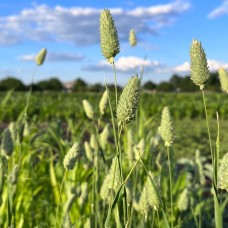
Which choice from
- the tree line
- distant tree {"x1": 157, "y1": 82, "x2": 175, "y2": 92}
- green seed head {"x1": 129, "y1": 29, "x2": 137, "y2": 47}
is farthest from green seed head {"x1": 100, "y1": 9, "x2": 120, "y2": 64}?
distant tree {"x1": 157, "y1": 82, "x2": 175, "y2": 92}

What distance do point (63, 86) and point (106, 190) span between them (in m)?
31.0

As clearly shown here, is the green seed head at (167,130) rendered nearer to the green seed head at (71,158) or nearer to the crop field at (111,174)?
the crop field at (111,174)

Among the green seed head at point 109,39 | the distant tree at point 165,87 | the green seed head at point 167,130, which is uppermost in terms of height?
the distant tree at point 165,87

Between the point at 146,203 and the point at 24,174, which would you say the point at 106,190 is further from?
the point at 24,174

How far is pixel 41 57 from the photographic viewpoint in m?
1.87

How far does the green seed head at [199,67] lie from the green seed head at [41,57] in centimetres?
101

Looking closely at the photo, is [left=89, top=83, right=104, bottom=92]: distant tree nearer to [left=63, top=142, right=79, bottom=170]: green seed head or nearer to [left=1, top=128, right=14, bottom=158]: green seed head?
[left=1, top=128, right=14, bottom=158]: green seed head

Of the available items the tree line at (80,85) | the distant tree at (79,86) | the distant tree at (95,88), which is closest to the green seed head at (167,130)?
the tree line at (80,85)

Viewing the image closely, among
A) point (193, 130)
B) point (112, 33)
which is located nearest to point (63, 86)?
point (193, 130)

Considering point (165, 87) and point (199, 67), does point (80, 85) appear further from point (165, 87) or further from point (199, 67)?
point (199, 67)

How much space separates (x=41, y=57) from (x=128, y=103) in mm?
1084

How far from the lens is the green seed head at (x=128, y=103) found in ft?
2.85

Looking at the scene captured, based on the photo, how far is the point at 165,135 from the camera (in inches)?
46.1

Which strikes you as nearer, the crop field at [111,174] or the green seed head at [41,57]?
the crop field at [111,174]
